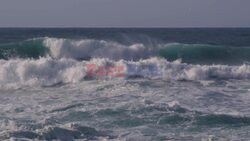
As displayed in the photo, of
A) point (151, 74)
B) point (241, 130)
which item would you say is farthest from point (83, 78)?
point (241, 130)

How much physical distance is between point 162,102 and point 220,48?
14.4m

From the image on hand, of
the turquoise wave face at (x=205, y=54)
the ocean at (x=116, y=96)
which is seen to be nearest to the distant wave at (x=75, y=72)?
the ocean at (x=116, y=96)

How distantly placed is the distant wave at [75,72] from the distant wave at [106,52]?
379 centimetres

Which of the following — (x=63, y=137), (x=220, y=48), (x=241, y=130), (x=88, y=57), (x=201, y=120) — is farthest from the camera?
(x=220, y=48)

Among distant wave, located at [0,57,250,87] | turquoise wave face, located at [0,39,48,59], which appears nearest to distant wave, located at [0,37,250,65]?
turquoise wave face, located at [0,39,48,59]

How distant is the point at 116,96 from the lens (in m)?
11.8

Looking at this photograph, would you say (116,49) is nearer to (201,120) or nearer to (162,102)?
(162,102)

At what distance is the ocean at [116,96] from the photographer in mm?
8109

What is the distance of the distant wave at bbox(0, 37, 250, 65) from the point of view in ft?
71.3

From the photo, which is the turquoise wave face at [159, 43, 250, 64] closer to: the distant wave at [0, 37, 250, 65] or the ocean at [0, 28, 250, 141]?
the distant wave at [0, 37, 250, 65]

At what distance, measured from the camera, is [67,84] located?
14.9 meters

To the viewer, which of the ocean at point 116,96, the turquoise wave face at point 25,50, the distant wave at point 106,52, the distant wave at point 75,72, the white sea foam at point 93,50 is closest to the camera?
the ocean at point 116,96

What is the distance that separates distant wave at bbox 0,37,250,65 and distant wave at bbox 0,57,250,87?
149 inches

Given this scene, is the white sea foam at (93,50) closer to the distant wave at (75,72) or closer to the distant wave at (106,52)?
the distant wave at (106,52)
